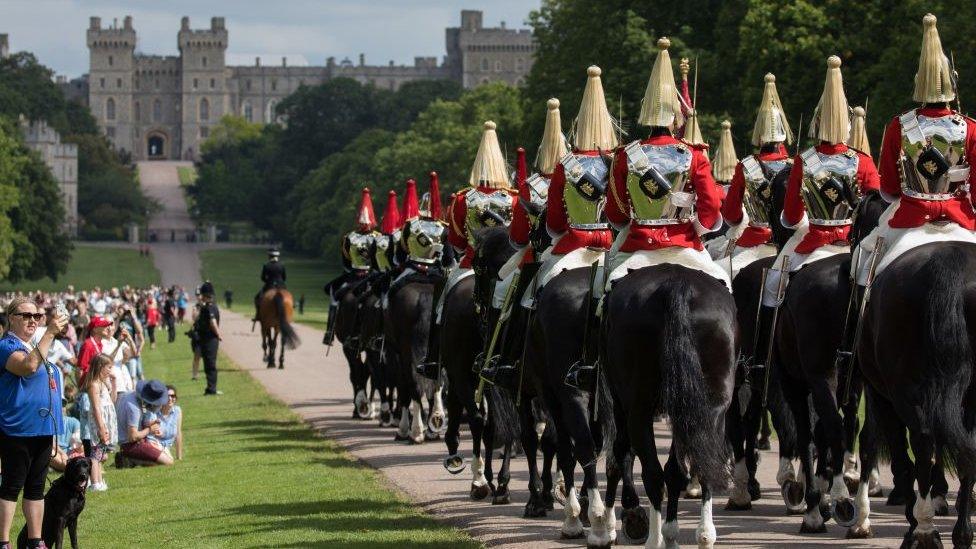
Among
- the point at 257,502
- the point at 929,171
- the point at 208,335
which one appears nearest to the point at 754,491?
the point at 929,171

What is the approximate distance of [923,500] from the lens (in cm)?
1077

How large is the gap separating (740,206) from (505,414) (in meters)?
2.42

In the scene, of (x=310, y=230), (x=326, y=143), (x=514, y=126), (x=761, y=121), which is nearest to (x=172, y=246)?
(x=326, y=143)

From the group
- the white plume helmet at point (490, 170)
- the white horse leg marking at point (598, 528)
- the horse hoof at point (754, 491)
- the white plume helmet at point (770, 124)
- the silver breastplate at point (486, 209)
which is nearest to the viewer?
the white horse leg marking at point (598, 528)

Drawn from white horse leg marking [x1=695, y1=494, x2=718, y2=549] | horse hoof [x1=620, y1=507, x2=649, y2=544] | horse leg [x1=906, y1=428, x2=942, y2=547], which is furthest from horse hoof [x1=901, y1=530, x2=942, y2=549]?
horse hoof [x1=620, y1=507, x2=649, y2=544]

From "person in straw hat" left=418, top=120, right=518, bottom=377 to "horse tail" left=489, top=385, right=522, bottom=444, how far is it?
4.99ft

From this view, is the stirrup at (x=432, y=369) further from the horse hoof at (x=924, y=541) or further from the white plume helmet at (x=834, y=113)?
the horse hoof at (x=924, y=541)

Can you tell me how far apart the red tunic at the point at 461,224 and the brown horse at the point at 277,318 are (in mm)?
20698

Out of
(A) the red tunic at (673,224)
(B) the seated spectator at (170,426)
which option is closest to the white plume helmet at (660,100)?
(A) the red tunic at (673,224)

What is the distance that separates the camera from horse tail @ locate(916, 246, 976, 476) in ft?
33.7

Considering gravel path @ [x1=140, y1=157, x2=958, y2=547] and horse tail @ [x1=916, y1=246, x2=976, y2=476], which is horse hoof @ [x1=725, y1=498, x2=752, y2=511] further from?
horse tail @ [x1=916, y1=246, x2=976, y2=476]

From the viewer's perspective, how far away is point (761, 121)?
1580 cm

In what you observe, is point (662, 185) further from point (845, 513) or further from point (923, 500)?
point (923, 500)

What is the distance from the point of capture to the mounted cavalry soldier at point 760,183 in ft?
50.2
